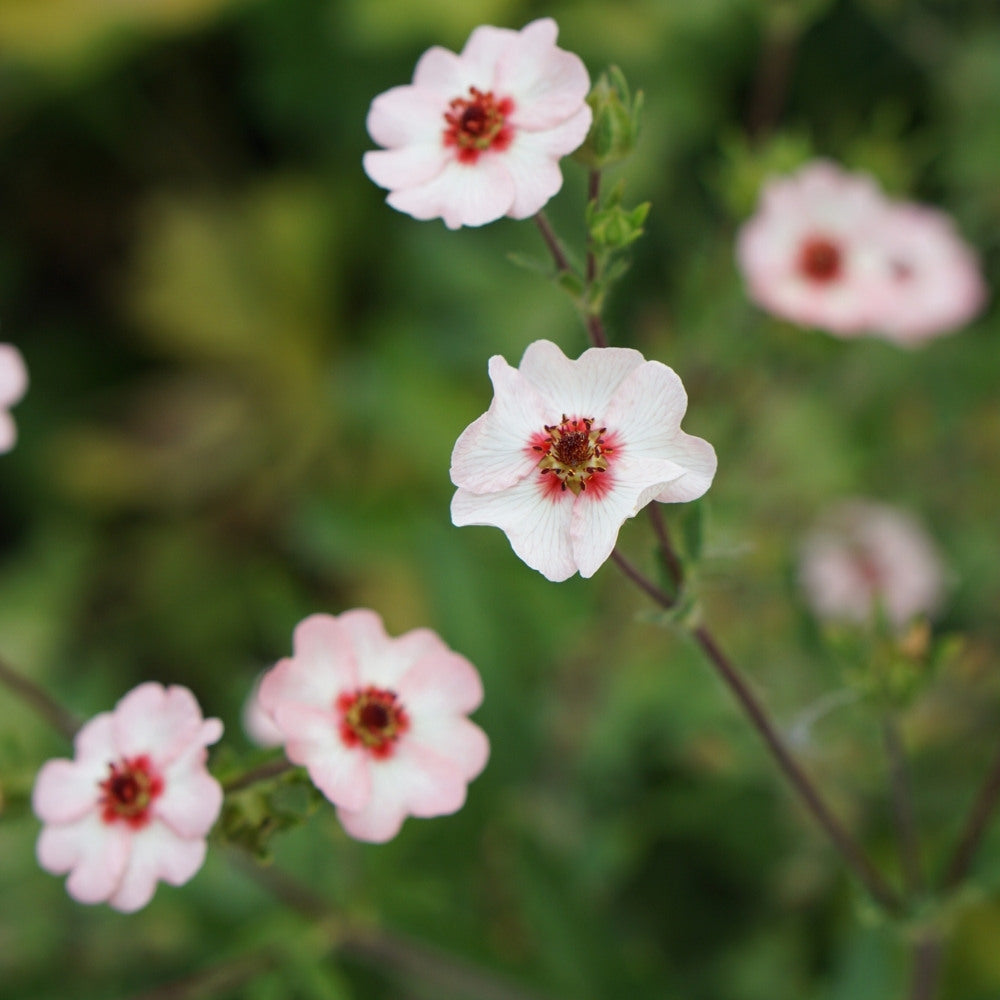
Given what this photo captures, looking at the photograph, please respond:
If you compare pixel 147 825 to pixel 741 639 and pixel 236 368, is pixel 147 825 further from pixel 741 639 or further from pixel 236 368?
pixel 236 368

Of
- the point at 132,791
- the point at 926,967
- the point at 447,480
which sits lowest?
the point at 926,967

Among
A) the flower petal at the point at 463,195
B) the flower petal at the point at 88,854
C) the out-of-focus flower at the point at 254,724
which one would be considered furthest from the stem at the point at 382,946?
the flower petal at the point at 463,195

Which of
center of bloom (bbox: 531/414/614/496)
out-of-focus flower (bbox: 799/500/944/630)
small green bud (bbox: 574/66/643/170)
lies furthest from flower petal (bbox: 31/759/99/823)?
out-of-focus flower (bbox: 799/500/944/630)

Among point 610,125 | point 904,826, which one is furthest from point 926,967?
point 610,125

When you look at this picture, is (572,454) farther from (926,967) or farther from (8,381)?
(926,967)

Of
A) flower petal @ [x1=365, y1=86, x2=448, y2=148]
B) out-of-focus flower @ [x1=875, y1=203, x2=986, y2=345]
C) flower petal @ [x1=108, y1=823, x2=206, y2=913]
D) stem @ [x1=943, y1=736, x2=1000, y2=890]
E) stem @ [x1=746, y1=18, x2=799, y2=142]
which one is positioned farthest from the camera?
stem @ [x1=746, y1=18, x2=799, y2=142]

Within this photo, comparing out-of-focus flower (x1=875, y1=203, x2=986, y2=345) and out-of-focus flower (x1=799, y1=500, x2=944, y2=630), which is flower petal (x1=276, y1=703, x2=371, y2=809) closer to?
out-of-focus flower (x1=875, y1=203, x2=986, y2=345)

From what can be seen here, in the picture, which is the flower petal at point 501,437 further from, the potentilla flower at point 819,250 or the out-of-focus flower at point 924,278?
the out-of-focus flower at point 924,278

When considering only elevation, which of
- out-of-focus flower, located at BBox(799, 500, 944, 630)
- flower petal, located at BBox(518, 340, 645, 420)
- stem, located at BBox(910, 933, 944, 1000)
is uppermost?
flower petal, located at BBox(518, 340, 645, 420)
